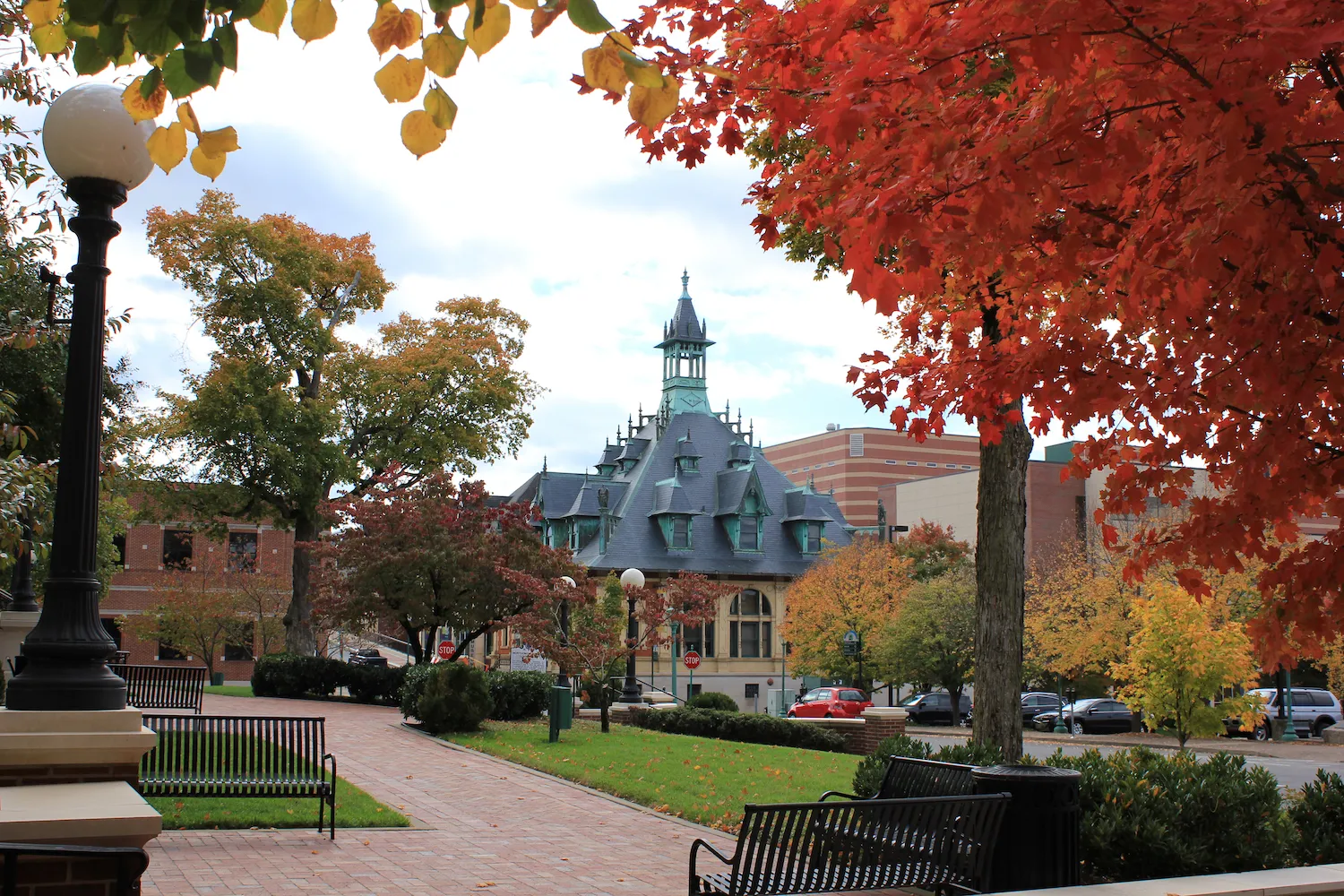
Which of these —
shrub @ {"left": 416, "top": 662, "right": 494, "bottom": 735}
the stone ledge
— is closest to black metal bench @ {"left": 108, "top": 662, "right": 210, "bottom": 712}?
shrub @ {"left": 416, "top": 662, "right": 494, "bottom": 735}

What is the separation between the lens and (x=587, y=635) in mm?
27891

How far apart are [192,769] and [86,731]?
593 cm

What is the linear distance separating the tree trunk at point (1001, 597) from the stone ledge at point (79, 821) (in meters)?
8.57

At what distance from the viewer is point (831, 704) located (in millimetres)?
36750

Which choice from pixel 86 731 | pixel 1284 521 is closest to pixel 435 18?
pixel 86 731

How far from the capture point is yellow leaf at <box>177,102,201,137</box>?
140 inches

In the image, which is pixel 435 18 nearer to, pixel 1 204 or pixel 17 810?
pixel 17 810

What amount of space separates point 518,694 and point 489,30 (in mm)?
24851

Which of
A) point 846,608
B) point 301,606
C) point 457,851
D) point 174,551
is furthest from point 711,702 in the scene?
point 174,551

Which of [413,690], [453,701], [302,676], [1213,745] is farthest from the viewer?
[1213,745]

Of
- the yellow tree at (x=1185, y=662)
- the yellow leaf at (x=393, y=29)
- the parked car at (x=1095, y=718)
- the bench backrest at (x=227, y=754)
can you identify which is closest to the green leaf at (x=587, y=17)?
the yellow leaf at (x=393, y=29)

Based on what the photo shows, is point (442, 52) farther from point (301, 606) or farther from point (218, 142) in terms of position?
point (301, 606)

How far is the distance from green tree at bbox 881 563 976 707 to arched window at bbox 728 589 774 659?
16742 millimetres

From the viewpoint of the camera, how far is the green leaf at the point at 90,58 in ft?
11.1
